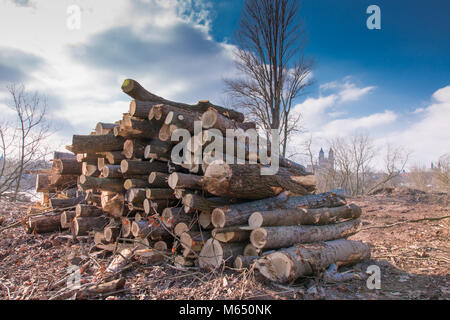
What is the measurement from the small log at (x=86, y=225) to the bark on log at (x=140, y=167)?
1.40 m

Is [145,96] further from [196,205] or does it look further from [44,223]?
[44,223]

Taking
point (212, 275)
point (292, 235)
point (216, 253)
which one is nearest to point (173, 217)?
point (216, 253)

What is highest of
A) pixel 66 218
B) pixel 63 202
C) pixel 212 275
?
pixel 63 202

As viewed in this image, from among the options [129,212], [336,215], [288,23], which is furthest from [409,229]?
[288,23]

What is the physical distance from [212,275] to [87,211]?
3.17m

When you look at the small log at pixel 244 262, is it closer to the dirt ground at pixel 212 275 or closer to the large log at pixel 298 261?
the dirt ground at pixel 212 275

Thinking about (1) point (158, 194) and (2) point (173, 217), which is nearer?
(2) point (173, 217)

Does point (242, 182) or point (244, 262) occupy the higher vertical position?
point (242, 182)

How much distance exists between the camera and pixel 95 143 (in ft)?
17.6

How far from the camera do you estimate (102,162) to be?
550 centimetres

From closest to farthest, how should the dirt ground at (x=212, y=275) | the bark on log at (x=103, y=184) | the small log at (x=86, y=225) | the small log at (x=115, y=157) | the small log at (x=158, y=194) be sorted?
the dirt ground at (x=212, y=275)
the small log at (x=158, y=194)
the bark on log at (x=103, y=184)
the small log at (x=115, y=157)
the small log at (x=86, y=225)

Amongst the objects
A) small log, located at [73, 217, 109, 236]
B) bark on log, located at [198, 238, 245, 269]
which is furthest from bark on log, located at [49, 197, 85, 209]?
bark on log, located at [198, 238, 245, 269]

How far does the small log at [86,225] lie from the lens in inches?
213

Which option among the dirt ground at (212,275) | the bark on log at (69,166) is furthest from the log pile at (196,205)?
the bark on log at (69,166)
